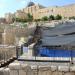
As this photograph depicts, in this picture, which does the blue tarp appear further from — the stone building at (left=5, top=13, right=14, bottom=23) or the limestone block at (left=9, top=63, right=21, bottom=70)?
the stone building at (left=5, top=13, right=14, bottom=23)

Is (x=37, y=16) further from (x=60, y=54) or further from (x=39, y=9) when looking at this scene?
(x=60, y=54)

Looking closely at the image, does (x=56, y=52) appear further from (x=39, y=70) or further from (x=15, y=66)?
(x=15, y=66)

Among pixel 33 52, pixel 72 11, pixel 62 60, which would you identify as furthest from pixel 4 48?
pixel 72 11

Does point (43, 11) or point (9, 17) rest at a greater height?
point (43, 11)

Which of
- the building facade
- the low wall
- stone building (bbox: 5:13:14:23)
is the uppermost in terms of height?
the building facade

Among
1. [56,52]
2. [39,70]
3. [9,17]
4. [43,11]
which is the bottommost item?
[39,70]

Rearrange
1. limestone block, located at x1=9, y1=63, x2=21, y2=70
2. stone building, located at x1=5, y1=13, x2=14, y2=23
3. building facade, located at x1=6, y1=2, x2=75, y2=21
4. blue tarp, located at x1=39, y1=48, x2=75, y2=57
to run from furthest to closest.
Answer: building facade, located at x1=6, y1=2, x2=75, y2=21 < stone building, located at x1=5, y1=13, x2=14, y2=23 < blue tarp, located at x1=39, y1=48, x2=75, y2=57 < limestone block, located at x1=9, y1=63, x2=21, y2=70

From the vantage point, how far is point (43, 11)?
240 ft

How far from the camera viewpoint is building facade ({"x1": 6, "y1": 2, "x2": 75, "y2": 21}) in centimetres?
6816

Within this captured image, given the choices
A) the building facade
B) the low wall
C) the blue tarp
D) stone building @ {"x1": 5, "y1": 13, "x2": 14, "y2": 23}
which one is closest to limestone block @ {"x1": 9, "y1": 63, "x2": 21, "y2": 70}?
the low wall

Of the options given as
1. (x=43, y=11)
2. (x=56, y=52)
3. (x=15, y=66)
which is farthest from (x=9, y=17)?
(x=15, y=66)

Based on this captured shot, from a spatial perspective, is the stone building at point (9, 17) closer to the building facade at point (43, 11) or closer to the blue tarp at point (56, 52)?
the building facade at point (43, 11)

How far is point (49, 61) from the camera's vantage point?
5230mm

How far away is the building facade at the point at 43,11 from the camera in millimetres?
68162
